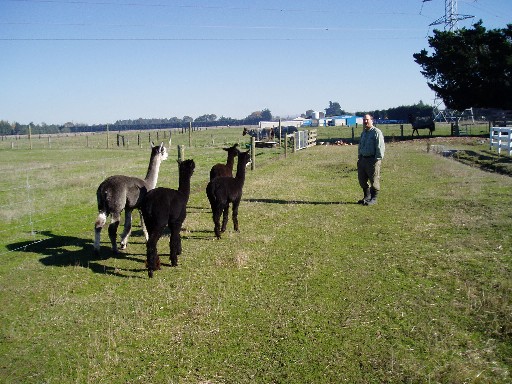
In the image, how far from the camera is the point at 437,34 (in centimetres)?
4078

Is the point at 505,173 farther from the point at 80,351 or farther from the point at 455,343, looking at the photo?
the point at 80,351

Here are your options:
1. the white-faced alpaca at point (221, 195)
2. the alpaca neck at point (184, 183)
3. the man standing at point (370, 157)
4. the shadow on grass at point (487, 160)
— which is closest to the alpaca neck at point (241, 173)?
the white-faced alpaca at point (221, 195)

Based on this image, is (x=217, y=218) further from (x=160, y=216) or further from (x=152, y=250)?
(x=152, y=250)

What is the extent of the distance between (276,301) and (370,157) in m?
7.04

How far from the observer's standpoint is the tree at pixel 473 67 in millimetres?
35562

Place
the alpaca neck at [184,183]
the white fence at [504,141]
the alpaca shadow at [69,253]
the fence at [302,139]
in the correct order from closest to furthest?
1. the alpaca shadow at [69,253]
2. the alpaca neck at [184,183]
3. the white fence at [504,141]
4. the fence at [302,139]

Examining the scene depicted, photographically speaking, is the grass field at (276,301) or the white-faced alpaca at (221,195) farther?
the white-faced alpaca at (221,195)

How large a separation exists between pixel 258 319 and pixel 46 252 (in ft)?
16.4

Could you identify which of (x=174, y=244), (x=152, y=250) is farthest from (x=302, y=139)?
(x=152, y=250)

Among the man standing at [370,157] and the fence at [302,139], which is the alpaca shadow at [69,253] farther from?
the fence at [302,139]

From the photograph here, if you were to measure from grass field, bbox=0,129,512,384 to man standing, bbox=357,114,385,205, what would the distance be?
0.86 metres

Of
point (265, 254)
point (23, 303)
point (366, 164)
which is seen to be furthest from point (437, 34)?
point (23, 303)

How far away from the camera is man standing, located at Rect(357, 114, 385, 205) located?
11.5 m

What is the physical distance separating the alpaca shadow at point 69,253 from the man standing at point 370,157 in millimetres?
6703
